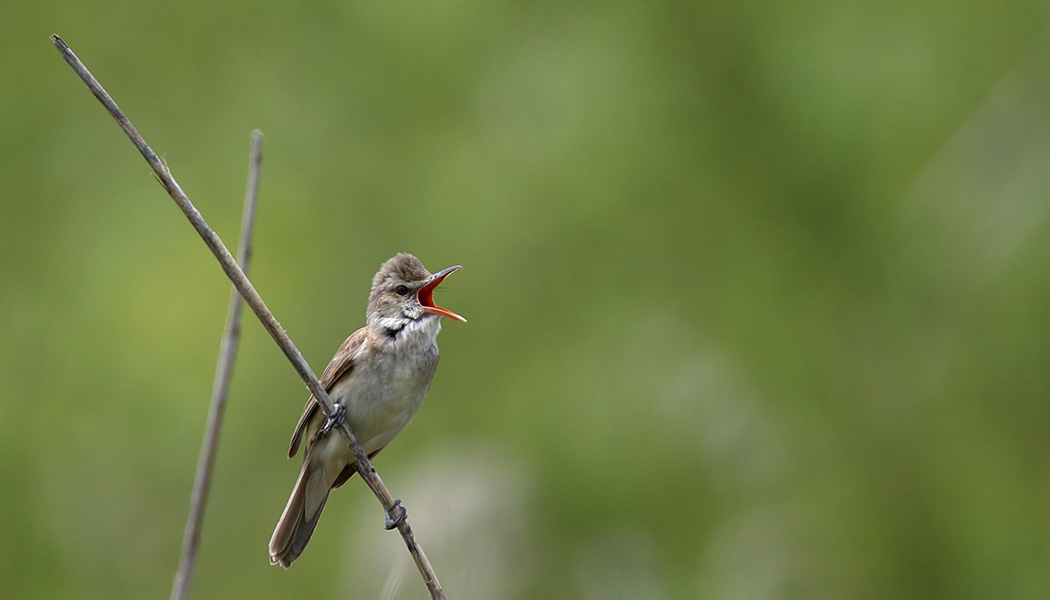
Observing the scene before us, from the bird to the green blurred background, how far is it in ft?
4.19

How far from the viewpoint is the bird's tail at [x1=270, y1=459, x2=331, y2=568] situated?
4164 millimetres

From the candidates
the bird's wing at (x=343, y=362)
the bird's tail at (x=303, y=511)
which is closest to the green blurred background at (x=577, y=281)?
the bird's tail at (x=303, y=511)

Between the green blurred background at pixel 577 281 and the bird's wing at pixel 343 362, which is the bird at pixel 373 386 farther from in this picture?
the green blurred background at pixel 577 281

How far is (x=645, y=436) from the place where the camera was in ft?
22.8

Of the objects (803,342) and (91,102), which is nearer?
(803,342)

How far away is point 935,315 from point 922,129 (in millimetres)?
1345

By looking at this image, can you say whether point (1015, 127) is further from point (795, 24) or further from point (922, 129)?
point (795, 24)

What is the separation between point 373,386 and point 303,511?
2.14 ft

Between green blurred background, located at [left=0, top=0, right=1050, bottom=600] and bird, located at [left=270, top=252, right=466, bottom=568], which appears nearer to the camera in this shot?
bird, located at [left=270, top=252, right=466, bottom=568]

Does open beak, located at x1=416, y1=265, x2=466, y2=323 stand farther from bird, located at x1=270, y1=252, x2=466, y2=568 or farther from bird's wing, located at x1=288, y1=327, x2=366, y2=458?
bird's wing, located at x1=288, y1=327, x2=366, y2=458

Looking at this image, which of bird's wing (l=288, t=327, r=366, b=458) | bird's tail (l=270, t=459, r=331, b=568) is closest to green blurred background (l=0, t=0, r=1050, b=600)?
bird's tail (l=270, t=459, r=331, b=568)

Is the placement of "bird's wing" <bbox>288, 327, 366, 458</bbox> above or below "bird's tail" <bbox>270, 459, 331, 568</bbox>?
above

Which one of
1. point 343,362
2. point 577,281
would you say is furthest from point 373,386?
point 577,281

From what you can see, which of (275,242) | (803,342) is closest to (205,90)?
(275,242)
